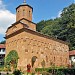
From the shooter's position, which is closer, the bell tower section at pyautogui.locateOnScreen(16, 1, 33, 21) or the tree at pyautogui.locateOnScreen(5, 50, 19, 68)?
the tree at pyautogui.locateOnScreen(5, 50, 19, 68)

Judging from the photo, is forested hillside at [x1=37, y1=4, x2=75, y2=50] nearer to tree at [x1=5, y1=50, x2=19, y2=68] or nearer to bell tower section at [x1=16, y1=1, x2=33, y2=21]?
bell tower section at [x1=16, y1=1, x2=33, y2=21]

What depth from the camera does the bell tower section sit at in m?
42.0

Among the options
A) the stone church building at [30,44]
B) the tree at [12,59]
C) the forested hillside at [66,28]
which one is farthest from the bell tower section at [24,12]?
the forested hillside at [66,28]

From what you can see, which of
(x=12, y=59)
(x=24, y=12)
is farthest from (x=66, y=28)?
(x=12, y=59)

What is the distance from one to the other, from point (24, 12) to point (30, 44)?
8.74 meters

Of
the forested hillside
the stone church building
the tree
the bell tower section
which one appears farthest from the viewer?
the forested hillside

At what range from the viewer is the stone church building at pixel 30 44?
36906 mm

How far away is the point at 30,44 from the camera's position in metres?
37.6

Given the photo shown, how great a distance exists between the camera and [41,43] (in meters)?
40.8

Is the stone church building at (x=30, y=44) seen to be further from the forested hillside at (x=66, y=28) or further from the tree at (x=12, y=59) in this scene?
the forested hillside at (x=66, y=28)

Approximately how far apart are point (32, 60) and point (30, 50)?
7.32 feet

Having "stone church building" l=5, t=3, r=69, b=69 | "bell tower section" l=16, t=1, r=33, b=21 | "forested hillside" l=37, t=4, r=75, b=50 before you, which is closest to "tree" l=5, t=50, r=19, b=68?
"stone church building" l=5, t=3, r=69, b=69

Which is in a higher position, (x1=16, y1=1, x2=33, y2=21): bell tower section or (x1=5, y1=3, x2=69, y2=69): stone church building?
(x1=16, y1=1, x2=33, y2=21): bell tower section

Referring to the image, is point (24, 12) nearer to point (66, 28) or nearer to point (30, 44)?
point (30, 44)
